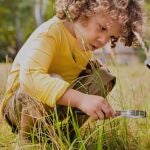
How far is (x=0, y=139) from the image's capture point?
285 centimetres

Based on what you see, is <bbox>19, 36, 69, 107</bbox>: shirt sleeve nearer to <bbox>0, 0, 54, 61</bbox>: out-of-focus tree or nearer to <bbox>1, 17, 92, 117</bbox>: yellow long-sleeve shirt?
<bbox>1, 17, 92, 117</bbox>: yellow long-sleeve shirt

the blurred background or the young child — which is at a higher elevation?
the young child

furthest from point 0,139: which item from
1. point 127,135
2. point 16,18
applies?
point 16,18

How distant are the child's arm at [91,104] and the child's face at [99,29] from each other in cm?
39

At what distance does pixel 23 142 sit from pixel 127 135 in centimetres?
49

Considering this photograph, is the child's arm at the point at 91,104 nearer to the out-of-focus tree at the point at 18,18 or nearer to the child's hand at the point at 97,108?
the child's hand at the point at 97,108

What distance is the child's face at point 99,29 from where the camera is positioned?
9.09ft

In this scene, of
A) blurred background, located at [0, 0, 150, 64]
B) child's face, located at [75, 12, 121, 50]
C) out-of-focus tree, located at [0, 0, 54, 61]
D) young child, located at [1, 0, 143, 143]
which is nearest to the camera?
young child, located at [1, 0, 143, 143]

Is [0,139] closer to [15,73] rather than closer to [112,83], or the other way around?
[15,73]

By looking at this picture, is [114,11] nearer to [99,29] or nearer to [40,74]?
[99,29]

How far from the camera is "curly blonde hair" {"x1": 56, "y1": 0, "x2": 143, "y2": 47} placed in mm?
2824

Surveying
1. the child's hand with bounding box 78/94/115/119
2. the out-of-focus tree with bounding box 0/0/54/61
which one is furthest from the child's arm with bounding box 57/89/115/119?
the out-of-focus tree with bounding box 0/0/54/61

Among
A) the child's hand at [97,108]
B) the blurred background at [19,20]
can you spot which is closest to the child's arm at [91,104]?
the child's hand at [97,108]

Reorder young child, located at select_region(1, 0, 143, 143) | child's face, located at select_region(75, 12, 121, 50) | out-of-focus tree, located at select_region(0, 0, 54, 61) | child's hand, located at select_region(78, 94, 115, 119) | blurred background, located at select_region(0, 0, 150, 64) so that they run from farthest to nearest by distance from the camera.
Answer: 1. out-of-focus tree, located at select_region(0, 0, 54, 61)
2. blurred background, located at select_region(0, 0, 150, 64)
3. child's face, located at select_region(75, 12, 121, 50)
4. young child, located at select_region(1, 0, 143, 143)
5. child's hand, located at select_region(78, 94, 115, 119)
